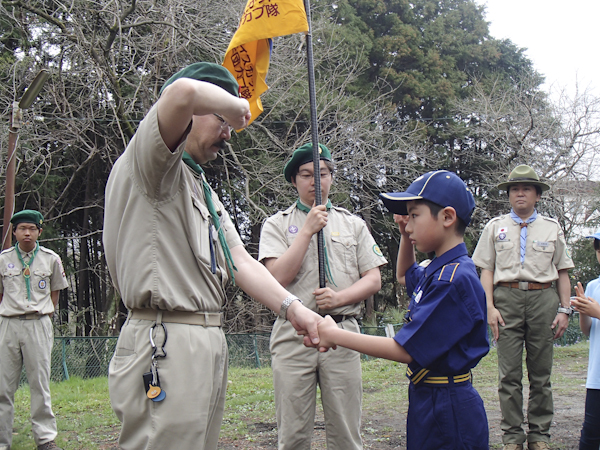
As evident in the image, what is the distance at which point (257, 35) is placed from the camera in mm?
3344

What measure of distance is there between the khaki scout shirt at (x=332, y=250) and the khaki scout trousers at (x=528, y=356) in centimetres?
194

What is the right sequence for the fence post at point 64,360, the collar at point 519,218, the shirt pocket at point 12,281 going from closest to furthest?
1. the collar at point 519,218
2. the shirt pocket at point 12,281
3. the fence post at point 64,360

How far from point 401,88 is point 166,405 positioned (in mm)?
21384

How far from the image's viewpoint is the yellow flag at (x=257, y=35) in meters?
3.35

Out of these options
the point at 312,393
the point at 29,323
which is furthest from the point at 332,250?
the point at 29,323

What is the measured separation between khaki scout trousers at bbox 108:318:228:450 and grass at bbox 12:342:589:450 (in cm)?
353

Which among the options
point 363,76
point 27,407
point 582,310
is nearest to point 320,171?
point 582,310

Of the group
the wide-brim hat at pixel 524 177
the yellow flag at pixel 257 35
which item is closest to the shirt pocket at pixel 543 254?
the wide-brim hat at pixel 524 177

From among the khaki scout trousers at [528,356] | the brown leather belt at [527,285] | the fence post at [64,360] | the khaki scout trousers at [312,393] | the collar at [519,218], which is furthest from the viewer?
the fence post at [64,360]

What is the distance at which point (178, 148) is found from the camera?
1.85 metres

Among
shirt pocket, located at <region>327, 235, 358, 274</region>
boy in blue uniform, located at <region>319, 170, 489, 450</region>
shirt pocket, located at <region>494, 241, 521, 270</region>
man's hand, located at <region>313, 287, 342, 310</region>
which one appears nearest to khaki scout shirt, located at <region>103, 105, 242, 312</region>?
boy in blue uniform, located at <region>319, 170, 489, 450</region>

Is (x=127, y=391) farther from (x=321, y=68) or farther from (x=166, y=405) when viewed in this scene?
(x=321, y=68)

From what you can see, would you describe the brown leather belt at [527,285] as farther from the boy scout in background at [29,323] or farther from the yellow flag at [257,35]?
the boy scout in background at [29,323]

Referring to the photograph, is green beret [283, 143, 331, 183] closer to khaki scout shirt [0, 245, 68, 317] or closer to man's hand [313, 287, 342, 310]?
man's hand [313, 287, 342, 310]
